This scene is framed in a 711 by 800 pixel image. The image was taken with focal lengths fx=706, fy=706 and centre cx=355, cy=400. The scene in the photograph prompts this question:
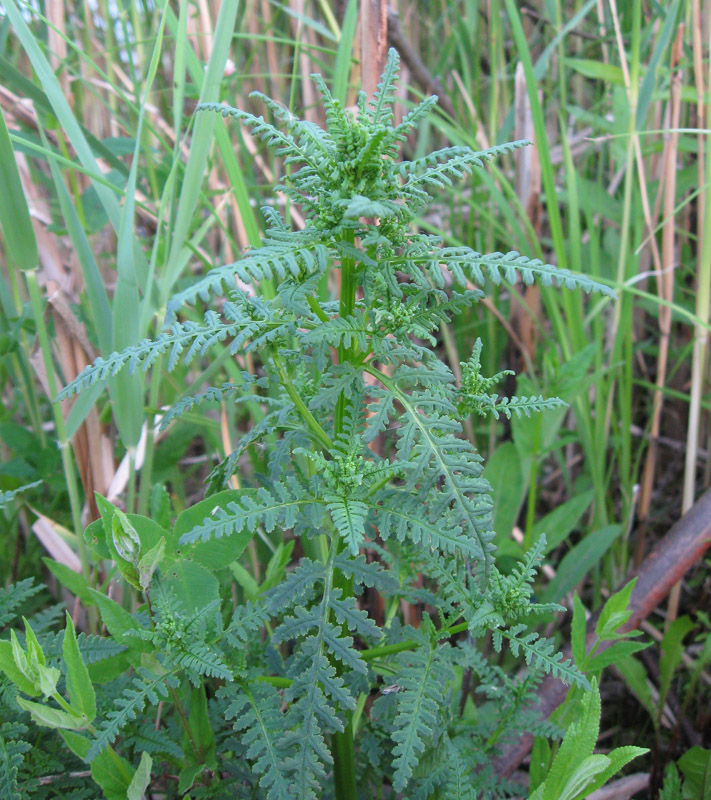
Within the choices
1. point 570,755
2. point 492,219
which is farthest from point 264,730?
point 492,219

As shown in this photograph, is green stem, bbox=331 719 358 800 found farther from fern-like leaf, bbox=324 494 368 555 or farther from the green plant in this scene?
fern-like leaf, bbox=324 494 368 555

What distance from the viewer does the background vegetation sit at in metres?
1.11

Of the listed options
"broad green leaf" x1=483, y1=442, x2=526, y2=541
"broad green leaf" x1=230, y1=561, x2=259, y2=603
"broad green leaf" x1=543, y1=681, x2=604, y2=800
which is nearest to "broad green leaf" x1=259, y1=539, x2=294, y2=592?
"broad green leaf" x1=230, y1=561, x2=259, y2=603

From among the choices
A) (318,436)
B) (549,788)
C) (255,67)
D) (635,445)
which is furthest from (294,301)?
(255,67)

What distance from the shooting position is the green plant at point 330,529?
27.5 inches

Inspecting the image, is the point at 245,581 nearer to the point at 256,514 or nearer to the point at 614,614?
the point at 256,514

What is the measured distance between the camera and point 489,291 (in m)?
1.99

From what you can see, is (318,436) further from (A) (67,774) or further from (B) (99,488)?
(B) (99,488)

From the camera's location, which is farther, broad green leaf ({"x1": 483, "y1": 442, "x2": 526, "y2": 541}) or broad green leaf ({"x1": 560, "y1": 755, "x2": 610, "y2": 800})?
broad green leaf ({"x1": 483, "y1": 442, "x2": 526, "y2": 541})

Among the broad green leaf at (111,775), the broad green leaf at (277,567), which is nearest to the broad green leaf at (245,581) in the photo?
the broad green leaf at (277,567)

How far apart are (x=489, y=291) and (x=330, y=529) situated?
1320mm

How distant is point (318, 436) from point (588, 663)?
491 mm

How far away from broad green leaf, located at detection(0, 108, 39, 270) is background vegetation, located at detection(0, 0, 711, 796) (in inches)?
0.5

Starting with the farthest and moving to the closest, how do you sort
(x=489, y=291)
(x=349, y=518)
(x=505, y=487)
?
(x=489, y=291) < (x=505, y=487) < (x=349, y=518)
